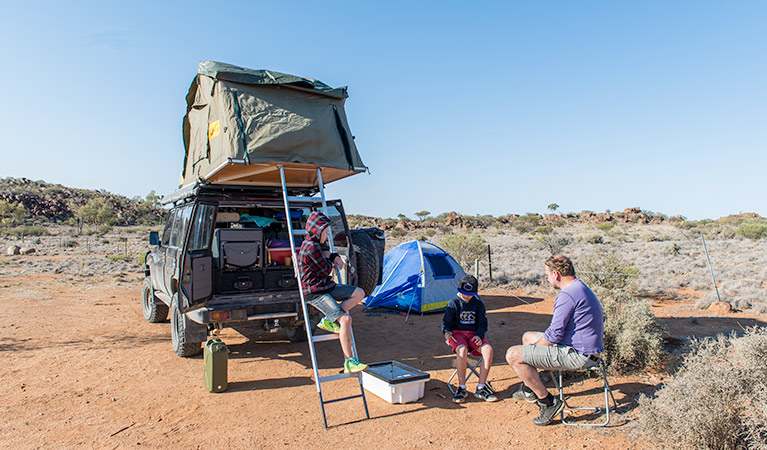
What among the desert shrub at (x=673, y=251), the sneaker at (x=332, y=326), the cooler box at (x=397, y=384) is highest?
the desert shrub at (x=673, y=251)

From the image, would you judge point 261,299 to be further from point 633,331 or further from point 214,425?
point 633,331

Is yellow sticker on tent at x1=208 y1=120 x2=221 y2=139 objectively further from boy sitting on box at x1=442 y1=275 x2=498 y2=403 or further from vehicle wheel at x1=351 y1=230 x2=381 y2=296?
boy sitting on box at x1=442 y1=275 x2=498 y2=403

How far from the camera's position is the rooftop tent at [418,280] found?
9.94 metres

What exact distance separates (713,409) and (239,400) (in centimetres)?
419

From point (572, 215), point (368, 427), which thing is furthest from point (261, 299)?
point (572, 215)

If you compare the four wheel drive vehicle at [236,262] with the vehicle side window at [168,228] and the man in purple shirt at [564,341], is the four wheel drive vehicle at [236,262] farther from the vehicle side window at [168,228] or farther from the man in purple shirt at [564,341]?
the man in purple shirt at [564,341]

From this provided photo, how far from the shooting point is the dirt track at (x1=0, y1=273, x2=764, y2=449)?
159 inches

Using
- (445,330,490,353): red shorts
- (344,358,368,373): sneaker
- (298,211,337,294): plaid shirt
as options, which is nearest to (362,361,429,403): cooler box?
(344,358,368,373): sneaker

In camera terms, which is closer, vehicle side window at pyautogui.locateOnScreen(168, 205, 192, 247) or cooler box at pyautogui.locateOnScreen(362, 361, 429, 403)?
cooler box at pyautogui.locateOnScreen(362, 361, 429, 403)

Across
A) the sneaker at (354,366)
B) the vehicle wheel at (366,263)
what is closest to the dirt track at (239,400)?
the sneaker at (354,366)

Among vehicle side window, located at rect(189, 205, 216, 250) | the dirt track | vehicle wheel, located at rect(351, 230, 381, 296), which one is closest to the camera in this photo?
the dirt track

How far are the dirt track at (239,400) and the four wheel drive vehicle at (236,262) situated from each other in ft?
2.31

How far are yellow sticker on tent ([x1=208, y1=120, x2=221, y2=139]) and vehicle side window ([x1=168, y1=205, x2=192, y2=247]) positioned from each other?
97 centimetres

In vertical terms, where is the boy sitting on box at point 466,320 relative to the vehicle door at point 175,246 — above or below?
below
